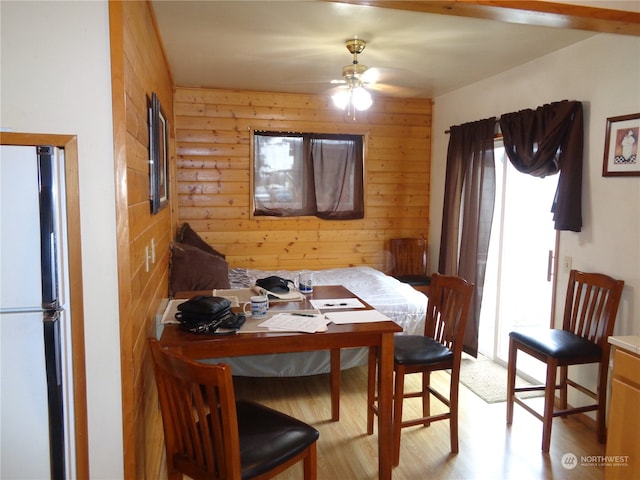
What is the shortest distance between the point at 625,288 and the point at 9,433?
10.5 ft

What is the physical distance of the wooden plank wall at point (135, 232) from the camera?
63.5 inches

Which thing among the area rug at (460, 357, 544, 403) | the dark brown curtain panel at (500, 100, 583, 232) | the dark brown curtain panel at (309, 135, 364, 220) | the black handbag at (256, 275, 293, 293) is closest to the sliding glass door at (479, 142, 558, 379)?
the area rug at (460, 357, 544, 403)

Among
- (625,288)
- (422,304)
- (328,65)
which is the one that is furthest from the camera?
(328,65)

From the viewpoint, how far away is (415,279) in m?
4.77

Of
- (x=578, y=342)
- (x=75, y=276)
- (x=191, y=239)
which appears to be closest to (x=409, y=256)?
(x=191, y=239)

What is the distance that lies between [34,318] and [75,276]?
0.61 feet

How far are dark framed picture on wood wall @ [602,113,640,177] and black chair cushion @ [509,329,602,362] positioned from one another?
1.05 meters

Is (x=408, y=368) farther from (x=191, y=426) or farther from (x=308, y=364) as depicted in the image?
(x=191, y=426)

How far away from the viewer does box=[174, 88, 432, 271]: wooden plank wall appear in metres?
4.71

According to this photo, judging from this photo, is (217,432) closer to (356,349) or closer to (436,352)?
(436,352)

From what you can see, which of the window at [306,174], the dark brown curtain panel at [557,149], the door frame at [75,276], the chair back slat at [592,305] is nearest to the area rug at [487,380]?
the chair back slat at [592,305]

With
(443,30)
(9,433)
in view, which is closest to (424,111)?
(443,30)

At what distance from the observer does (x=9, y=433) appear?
1.57m

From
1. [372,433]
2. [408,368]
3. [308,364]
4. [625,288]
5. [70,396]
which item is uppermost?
[625,288]
